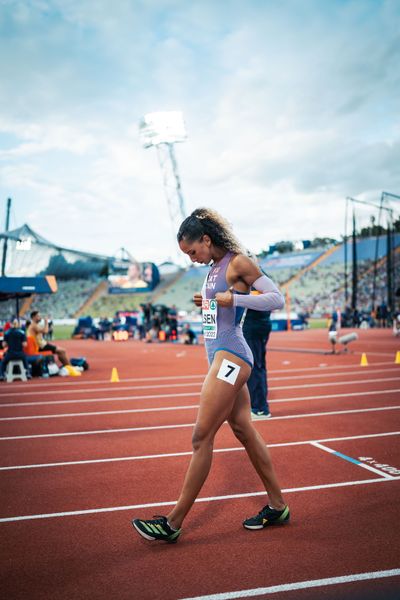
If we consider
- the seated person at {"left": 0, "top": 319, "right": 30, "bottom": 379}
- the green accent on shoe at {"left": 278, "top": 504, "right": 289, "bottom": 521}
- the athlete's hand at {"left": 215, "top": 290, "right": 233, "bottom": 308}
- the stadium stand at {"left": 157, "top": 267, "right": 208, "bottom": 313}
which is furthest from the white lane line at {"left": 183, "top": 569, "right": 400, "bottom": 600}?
the stadium stand at {"left": 157, "top": 267, "right": 208, "bottom": 313}

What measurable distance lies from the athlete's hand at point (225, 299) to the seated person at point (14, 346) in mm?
9882

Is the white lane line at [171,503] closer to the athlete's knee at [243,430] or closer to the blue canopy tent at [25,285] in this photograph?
the athlete's knee at [243,430]

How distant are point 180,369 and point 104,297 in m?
67.1

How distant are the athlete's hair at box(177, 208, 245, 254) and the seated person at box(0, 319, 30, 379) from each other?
31.6 ft

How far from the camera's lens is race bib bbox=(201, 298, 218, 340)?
10.7ft

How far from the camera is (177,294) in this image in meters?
72.8

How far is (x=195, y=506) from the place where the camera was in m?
3.90

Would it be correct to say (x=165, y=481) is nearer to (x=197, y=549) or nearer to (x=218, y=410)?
(x=197, y=549)

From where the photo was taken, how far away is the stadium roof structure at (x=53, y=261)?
3423 inches

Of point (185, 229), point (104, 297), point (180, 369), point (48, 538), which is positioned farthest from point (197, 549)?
point (104, 297)

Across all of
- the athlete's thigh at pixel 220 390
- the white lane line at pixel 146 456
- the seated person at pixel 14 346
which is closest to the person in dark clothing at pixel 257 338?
the white lane line at pixel 146 456

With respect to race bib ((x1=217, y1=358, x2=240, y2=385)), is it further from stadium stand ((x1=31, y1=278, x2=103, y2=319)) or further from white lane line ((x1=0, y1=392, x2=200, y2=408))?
stadium stand ((x1=31, y1=278, x2=103, y2=319))

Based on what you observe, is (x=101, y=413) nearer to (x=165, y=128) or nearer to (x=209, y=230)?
(x=209, y=230)

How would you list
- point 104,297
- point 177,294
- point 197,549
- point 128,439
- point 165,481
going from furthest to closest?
1. point 104,297
2. point 177,294
3. point 128,439
4. point 165,481
5. point 197,549
